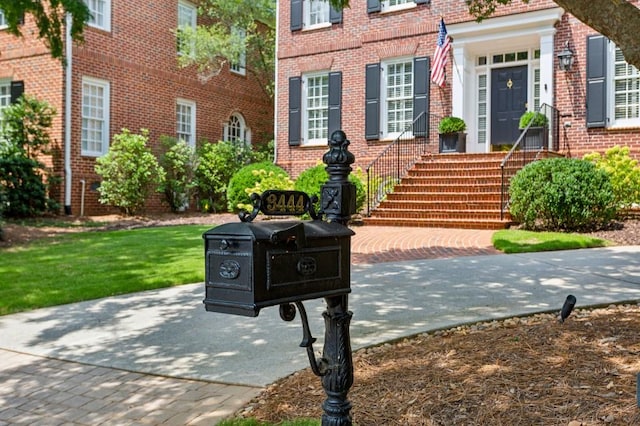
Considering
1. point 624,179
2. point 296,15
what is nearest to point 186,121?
point 296,15

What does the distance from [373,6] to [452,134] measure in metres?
4.28

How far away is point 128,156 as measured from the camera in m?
15.1

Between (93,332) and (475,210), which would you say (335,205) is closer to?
(93,332)

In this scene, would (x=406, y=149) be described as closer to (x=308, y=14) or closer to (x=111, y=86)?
(x=308, y=14)

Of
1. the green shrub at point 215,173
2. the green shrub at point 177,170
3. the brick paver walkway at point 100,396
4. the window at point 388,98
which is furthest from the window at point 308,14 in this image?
the brick paver walkway at point 100,396

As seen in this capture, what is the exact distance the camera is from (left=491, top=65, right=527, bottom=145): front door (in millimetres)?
14547

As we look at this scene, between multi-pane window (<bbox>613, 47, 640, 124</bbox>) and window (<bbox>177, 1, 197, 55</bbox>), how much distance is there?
1112 centimetres

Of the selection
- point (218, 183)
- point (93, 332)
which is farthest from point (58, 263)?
point (218, 183)

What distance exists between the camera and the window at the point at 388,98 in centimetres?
1545

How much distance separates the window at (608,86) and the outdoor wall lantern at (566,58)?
0.37 metres

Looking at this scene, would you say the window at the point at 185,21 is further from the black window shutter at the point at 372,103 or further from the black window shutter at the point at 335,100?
the black window shutter at the point at 372,103

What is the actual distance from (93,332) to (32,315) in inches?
40.2

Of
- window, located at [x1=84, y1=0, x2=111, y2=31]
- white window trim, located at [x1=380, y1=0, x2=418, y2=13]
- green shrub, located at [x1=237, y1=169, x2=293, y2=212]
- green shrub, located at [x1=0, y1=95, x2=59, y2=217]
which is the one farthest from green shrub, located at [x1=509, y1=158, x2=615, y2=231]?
window, located at [x1=84, y1=0, x2=111, y2=31]

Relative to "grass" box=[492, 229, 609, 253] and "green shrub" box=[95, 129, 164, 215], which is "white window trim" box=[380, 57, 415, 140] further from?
"grass" box=[492, 229, 609, 253]
